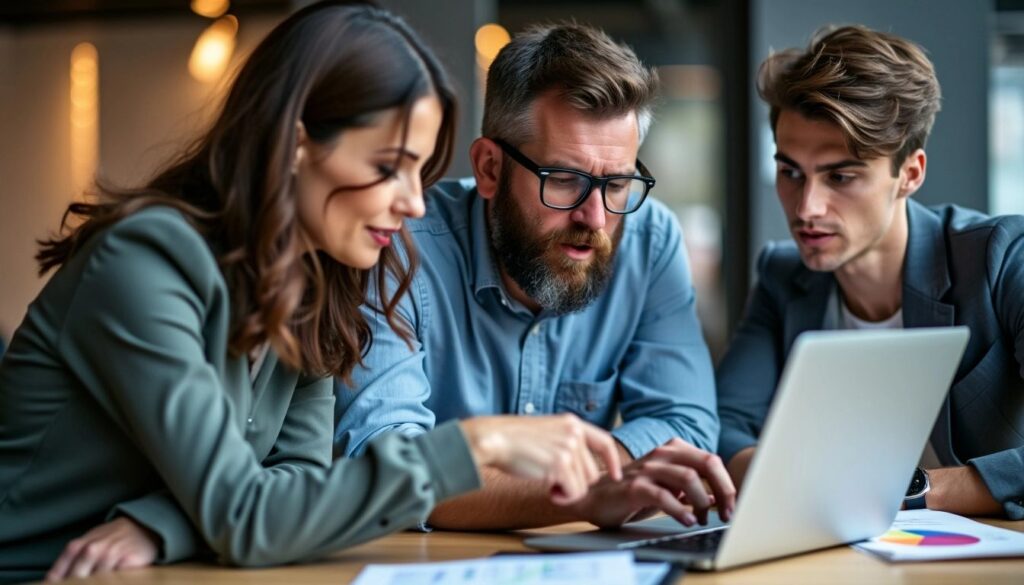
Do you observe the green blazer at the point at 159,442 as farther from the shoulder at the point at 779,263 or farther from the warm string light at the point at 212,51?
the warm string light at the point at 212,51

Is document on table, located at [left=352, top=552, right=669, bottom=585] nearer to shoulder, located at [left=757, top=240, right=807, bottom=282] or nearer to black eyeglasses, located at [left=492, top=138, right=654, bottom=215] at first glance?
black eyeglasses, located at [left=492, top=138, right=654, bottom=215]

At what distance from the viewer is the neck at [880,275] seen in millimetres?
2346

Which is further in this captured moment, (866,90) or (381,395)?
(866,90)

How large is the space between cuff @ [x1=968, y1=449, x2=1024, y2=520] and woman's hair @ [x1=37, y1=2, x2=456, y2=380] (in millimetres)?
1006

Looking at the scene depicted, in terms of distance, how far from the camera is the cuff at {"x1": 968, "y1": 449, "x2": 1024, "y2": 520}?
5.68 feet

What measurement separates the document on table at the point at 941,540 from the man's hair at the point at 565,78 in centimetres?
→ 92

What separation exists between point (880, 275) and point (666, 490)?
3.40 feet

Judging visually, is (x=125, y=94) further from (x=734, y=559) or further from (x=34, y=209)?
(x=734, y=559)

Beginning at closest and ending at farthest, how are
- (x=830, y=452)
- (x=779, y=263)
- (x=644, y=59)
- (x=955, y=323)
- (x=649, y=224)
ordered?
(x=830, y=452) < (x=955, y=323) < (x=649, y=224) < (x=779, y=263) < (x=644, y=59)

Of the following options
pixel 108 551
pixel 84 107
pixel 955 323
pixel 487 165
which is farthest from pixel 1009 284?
pixel 84 107

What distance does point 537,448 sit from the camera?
1.29 metres

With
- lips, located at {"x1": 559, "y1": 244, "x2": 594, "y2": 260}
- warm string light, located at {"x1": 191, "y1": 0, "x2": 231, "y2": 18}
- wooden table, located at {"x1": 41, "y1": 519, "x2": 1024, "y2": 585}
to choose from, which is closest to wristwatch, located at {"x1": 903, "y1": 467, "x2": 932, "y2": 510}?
wooden table, located at {"x1": 41, "y1": 519, "x2": 1024, "y2": 585}

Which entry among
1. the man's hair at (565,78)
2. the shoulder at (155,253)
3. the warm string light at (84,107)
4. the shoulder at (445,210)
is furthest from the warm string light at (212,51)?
the shoulder at (155,253)

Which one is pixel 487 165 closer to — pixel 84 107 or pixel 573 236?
pixel 573 236
